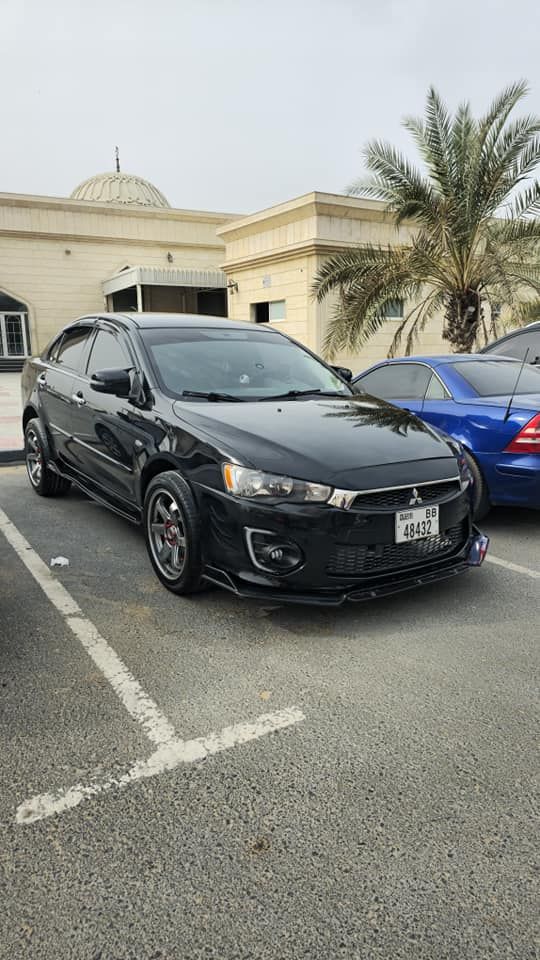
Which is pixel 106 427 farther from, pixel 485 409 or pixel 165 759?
pixel 485 409

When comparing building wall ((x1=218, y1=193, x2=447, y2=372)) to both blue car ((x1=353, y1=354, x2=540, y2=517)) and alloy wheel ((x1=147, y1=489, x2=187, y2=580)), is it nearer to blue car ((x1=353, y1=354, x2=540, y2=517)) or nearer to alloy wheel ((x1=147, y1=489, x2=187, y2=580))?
blue car ((x1=353, y1=354, x2=540, y2=517))

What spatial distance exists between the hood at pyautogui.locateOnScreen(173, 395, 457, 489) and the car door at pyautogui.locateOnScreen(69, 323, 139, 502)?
0.58 meters

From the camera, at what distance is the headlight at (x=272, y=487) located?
3.27 m

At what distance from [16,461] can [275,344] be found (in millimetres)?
4398

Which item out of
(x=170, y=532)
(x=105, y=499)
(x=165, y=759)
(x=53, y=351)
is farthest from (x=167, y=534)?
(x=53, y=351)

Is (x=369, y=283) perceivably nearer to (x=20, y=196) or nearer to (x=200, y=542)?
(x=200, y=542)

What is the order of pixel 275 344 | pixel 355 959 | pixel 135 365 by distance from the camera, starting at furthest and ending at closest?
pixel 275 344 → pixel 135 365 → pixel 355 959

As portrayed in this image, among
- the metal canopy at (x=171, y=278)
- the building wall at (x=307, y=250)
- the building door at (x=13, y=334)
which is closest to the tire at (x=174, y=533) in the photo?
the building wall at (x=307, y=250)

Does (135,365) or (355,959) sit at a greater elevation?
(135,365)

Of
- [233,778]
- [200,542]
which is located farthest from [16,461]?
[233,778]

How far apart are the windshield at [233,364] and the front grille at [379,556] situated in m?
1.41

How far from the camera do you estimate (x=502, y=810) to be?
2129mm

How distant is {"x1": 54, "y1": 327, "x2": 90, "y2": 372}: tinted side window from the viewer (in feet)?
18.0

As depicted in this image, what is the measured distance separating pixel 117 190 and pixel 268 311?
17.5 m
